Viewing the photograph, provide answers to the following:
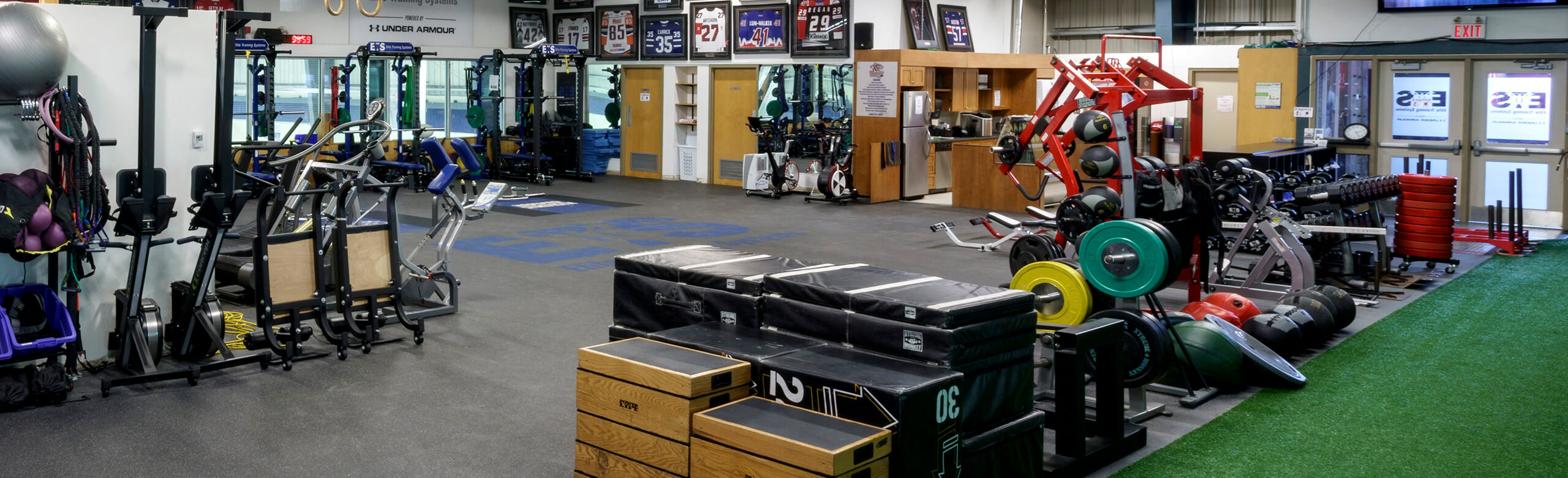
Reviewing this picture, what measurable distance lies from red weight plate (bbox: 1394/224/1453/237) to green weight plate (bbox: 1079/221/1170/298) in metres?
4.71

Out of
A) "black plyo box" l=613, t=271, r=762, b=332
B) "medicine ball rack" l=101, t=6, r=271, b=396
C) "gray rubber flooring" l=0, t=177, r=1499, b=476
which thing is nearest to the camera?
"black plyo box" l=613, t=271, r=762, b=332

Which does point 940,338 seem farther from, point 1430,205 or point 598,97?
point 598,97

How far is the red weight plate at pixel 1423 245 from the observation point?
27.4 feet

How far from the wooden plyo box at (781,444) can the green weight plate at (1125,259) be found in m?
1.97

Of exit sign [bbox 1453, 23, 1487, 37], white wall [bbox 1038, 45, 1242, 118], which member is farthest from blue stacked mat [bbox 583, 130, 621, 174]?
exit sign [bbox 1453, 23, 1487, 37]

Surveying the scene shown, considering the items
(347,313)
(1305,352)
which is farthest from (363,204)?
(1305,352)

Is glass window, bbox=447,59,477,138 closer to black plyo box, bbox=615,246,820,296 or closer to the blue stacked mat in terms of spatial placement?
the blue stacked mat

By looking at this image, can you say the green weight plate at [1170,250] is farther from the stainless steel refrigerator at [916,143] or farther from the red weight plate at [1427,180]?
the stainless steel refrigerator at [916,143]

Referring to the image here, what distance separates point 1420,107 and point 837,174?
5.87m

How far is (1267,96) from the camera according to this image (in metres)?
12.2

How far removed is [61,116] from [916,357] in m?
3.94

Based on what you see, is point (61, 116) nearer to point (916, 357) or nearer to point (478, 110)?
point (916, 357)

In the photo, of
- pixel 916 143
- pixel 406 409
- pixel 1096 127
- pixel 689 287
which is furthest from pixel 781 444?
pixel 916 143

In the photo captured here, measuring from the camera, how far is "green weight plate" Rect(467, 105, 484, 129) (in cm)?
1532
